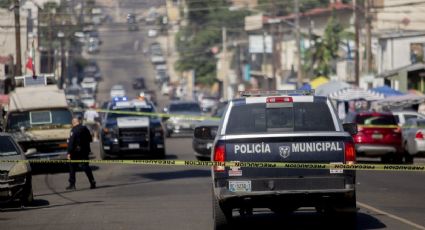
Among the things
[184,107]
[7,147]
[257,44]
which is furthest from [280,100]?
[257,44]

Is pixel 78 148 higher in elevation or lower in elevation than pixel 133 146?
higher

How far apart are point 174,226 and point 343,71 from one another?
201 feet

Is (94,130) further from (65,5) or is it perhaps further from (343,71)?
(343,71)

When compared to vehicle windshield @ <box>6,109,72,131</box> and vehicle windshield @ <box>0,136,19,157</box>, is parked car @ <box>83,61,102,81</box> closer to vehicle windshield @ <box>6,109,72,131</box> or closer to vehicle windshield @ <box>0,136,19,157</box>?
vehicle windshield @ <box>6,109,72,131</box>

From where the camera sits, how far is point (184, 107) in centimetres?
5550

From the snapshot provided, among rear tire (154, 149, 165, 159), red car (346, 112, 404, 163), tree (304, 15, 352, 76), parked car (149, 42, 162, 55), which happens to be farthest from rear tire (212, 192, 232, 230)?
parked car (149, 42, 162, 55)

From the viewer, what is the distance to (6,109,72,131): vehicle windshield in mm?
31547

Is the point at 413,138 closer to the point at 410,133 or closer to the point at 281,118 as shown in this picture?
the point at 410,133

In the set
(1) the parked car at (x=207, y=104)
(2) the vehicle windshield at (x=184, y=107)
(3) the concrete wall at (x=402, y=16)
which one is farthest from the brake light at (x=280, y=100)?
(1) the parked car at (x=207, y=104)

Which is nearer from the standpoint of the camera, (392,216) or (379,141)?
(392,216)

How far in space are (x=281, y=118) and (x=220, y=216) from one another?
161cm

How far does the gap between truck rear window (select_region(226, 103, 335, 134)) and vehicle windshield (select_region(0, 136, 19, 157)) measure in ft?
24.2

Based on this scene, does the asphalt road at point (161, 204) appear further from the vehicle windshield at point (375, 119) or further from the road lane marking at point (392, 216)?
the vehicle windshield at point (375, 119)

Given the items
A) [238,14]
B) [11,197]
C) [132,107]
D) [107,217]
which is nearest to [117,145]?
[132,107]
